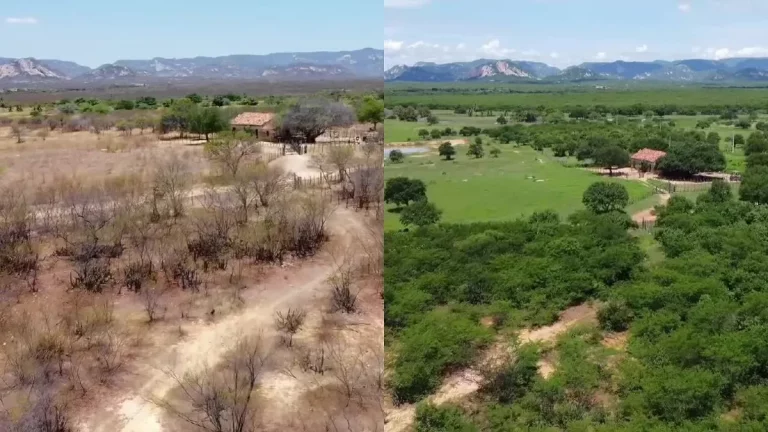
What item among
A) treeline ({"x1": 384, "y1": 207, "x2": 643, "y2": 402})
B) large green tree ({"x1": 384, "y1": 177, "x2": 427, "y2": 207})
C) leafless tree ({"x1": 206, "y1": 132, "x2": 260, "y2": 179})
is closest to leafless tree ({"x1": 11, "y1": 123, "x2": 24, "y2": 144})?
leafless tree ({"x1": 206, "y1": 132, "x2": 260, "y2": 179})

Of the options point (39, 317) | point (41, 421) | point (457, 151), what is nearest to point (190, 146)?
point (457, 151)

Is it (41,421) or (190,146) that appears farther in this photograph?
(190,146)

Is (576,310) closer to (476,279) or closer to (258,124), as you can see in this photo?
(476,279)

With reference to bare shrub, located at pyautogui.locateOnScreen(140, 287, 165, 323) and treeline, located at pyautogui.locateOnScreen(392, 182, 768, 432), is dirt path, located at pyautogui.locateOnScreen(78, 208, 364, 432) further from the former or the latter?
treeline, located at pyautogui.locateOnScreen(392, 182, 768, 432)

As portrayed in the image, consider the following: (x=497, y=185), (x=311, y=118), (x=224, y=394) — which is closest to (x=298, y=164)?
(x=311, y=118)

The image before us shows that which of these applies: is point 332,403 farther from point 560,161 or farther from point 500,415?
point 560,161
